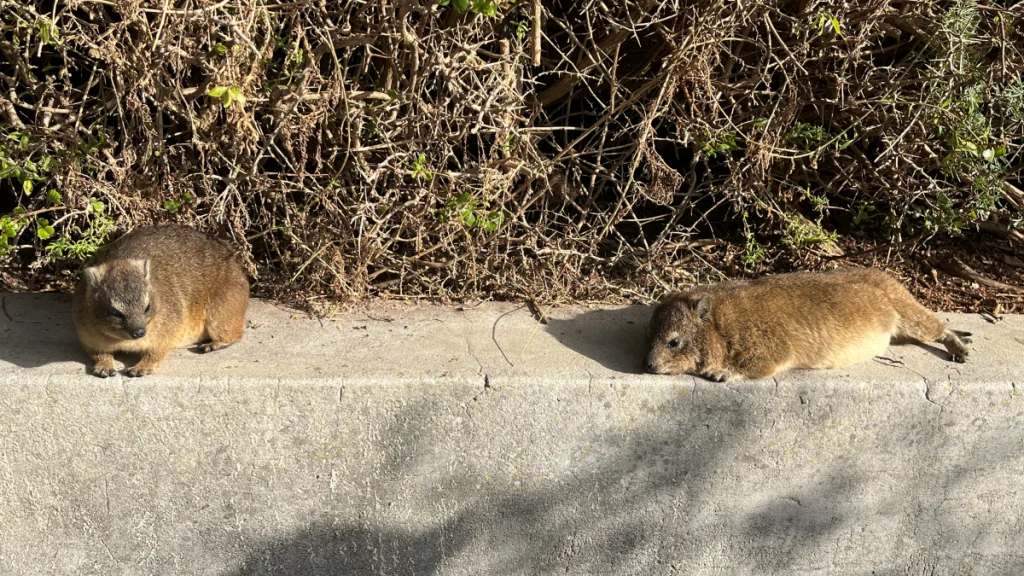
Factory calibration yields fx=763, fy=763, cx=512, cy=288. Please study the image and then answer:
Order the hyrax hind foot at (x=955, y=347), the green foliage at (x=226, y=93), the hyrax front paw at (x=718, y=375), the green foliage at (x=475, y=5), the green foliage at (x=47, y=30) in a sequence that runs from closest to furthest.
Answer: the green foliage at (x=475, y=5) < the green foliage at (x=226, y=93) < the green foliage at (x=47, y=30) < the hyrax front paw at (x=718, y=375) < the hyrax hind foot at (x=955, y=347)

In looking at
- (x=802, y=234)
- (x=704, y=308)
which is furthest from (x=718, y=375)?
(x=802, y=234)

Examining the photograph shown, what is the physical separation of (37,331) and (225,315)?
1.13 meters

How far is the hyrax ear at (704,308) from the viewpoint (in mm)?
4340

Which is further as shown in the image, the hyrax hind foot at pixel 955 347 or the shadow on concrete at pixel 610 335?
the hyrax hind foot at pixel 955 347

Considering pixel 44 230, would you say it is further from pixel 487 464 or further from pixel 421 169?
pixel 487 464

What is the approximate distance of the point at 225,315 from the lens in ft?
14.3

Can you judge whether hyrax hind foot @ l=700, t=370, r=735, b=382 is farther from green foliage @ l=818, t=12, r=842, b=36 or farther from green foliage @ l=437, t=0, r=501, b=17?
green foliage @ l=437, t=0, r=501, b=17

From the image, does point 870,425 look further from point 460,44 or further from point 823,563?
point 460,44

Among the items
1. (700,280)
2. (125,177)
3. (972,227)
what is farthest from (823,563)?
(125,177)

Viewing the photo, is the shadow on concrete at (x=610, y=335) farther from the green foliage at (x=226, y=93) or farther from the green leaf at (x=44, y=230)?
the green leaf at (x=44, y=230)

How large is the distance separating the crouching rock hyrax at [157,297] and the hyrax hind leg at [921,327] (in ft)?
12.9

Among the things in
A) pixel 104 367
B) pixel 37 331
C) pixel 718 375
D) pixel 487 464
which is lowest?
pixel 487 464

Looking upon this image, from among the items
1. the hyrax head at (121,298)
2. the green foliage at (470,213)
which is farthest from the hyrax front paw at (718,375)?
the hyrax head at (121,298)

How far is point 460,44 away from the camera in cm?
454
